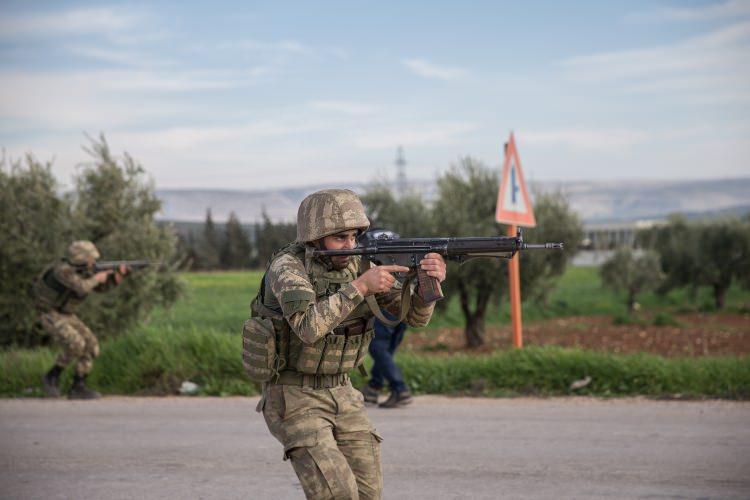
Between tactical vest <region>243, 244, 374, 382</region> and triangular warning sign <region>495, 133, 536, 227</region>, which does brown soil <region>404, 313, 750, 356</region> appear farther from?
tactical vest <region>243, 244, 374, 382</region>

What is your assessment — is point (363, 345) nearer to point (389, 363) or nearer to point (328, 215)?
point (328, 215)

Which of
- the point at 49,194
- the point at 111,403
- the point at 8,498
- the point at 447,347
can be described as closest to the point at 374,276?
the point at 8,498

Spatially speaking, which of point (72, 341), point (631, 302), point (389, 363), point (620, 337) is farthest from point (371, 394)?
point (631, 302)

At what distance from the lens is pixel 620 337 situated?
20.3 meters

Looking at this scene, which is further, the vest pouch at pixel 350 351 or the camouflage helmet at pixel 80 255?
the camouflage helmet at pixel 80 255

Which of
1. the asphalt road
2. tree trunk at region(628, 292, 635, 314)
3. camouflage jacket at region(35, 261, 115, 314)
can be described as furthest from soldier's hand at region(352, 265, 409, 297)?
tree trunk at region(628, 292, 635, 314)

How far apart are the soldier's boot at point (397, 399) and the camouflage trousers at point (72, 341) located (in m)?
3.53

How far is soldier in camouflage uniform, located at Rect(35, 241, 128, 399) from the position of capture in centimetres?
1100

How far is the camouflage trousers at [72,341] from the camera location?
11.0 metres

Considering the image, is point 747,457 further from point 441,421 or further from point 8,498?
point 8,498

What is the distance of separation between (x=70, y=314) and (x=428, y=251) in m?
7.58

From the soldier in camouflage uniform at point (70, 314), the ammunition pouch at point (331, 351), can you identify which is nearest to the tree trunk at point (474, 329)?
the soldier in camouflage uniform at point (70, 314)

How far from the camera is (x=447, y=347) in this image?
19.5m

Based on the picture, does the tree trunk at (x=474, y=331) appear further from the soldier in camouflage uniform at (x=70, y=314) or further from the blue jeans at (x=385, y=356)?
the blue jeans at (x=385, y=356)
